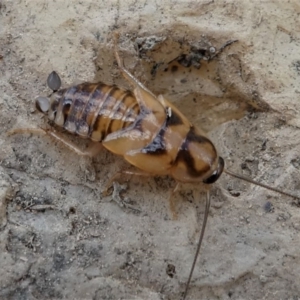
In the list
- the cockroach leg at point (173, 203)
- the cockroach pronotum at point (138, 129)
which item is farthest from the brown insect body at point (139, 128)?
the cockroach leg at point (173, 203)

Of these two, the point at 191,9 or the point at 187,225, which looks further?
the point at 191,9

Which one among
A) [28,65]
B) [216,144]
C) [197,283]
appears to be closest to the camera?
[197,283]

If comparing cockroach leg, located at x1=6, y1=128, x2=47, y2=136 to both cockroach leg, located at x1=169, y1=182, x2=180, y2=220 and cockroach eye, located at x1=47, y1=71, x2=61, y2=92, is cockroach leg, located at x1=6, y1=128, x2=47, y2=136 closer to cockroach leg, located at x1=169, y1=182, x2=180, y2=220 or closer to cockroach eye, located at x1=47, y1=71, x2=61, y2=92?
cockroach eye, located at x1=47, y1=71, x2=61, y2=92

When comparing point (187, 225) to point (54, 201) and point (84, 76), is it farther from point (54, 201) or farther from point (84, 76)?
point (84, 76)

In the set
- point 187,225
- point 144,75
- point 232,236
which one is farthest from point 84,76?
point 232,236

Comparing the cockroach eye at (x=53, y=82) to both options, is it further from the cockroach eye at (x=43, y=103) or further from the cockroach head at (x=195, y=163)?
the cockroach head at (x=195, y=163)

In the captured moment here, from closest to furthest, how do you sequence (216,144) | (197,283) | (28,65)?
(197,283) < (28,65) < (216,144)

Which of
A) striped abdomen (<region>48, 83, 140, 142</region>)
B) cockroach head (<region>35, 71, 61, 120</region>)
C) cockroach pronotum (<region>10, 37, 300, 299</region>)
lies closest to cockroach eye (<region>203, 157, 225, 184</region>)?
cockroach pronotum (<region>10, 37, 300, 299</region>)
